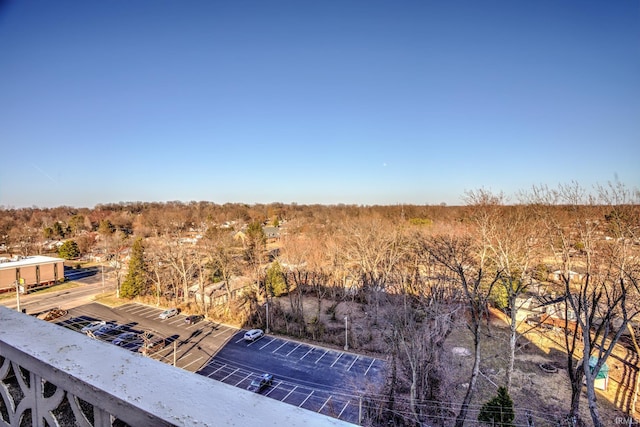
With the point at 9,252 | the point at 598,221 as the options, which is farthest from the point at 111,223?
the point at 598,221

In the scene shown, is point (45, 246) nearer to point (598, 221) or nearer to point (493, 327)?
point (493, 327)

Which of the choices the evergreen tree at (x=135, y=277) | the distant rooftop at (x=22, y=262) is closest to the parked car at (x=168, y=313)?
the evergreen tree at (x=135, y=277)

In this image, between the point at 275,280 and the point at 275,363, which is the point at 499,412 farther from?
the point at 275,280

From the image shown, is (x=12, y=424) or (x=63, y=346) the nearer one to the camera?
(x=63, y=346)

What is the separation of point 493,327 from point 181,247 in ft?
51.5

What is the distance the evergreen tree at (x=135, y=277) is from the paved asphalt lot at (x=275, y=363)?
8.93ft

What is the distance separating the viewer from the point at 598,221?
8.04 metres

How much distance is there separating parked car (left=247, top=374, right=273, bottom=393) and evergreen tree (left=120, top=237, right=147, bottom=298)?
11.1 m

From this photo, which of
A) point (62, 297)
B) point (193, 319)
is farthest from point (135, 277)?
point (193, 319)

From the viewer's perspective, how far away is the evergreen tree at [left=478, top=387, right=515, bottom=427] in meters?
6.20

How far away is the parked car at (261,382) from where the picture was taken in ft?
29.3

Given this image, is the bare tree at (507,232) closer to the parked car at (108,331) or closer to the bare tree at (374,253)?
the bare tree at (374,253)

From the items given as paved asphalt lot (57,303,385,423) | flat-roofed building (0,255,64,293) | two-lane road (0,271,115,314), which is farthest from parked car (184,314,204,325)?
flat-roofed building (0,255,64,293)

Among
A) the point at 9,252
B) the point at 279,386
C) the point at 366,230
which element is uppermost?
the point at 366,230
